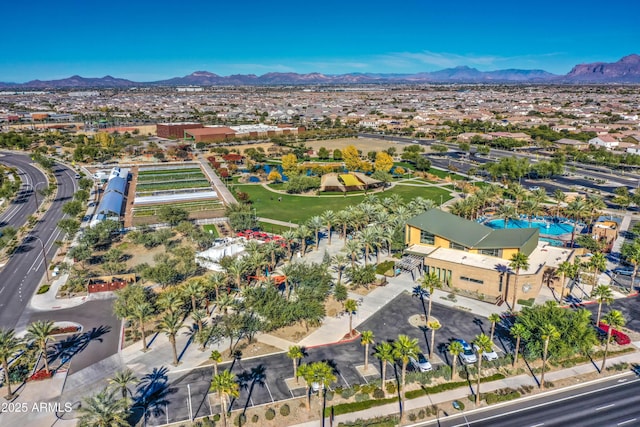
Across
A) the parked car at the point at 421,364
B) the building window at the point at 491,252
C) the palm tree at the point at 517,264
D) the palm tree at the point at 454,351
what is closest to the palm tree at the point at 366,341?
the parked car at the point at 421,364

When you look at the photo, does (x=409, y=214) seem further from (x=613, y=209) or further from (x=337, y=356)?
(x=613, y=209)

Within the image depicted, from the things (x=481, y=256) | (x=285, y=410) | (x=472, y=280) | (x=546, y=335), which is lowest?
(x=285, y=410)

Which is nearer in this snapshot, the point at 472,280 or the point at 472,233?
the point at 472,280

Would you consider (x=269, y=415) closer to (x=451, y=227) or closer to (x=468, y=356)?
(x=468, y=356)

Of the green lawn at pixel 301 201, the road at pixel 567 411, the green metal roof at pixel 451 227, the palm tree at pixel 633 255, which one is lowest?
the road at pixel 567 411

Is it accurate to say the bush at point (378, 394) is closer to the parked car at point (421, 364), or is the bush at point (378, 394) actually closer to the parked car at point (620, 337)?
the parked car at point (421, 364)

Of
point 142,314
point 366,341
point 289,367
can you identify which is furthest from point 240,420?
point 142,314

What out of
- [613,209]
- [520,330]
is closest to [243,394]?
[520,330]
